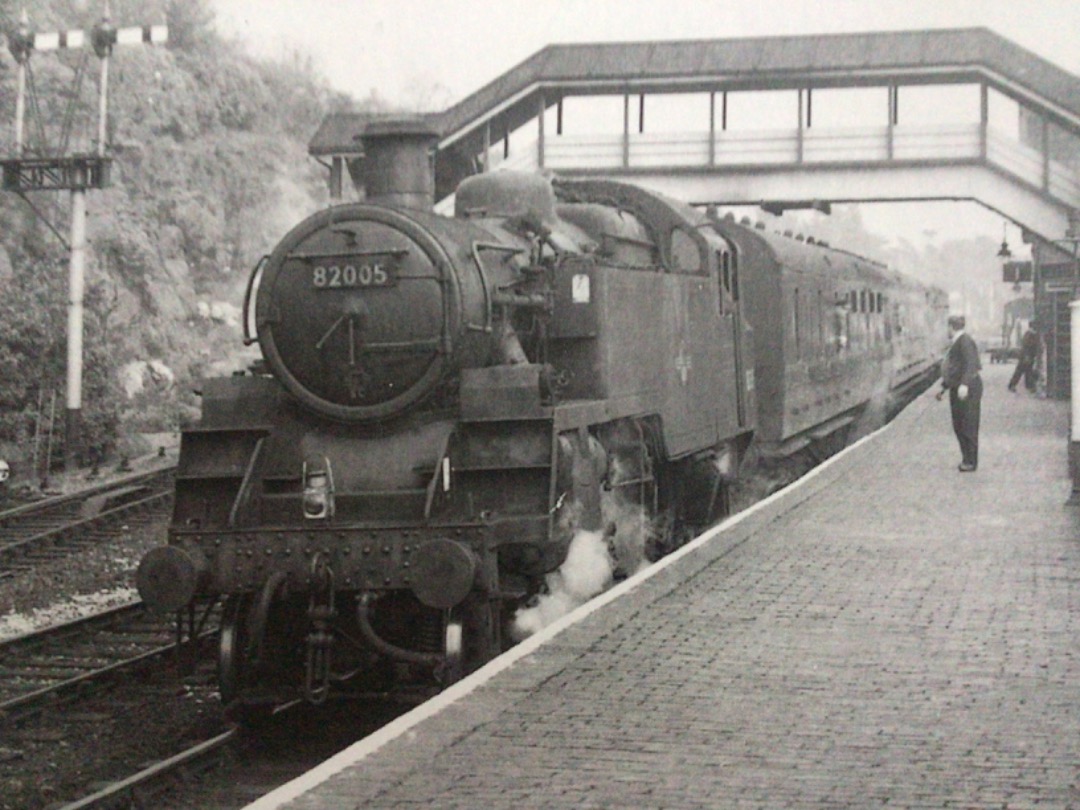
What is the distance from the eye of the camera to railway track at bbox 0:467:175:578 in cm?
1355

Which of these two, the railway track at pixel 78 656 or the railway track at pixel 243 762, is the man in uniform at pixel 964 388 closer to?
the railway track at pixel 78 656

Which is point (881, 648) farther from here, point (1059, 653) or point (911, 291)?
point (911, 291)

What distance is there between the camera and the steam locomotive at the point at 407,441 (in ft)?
24.8

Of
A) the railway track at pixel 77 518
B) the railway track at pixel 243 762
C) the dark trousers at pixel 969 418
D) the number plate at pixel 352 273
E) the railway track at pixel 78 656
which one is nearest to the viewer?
the railway track at pixel 243 762

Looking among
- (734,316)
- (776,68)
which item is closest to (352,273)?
(734,316)

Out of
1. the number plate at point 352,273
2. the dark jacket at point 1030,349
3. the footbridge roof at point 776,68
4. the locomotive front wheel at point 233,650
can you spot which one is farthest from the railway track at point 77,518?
the dark jacket at point 1030,349

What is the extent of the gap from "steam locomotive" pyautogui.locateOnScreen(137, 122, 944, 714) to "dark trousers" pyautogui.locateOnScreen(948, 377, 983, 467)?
6.05 metres

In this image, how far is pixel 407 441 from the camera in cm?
826

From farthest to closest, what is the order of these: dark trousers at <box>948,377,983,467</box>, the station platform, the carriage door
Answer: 1. dark trousers at <box>948,377,983,467</box>
2. the carriage door
3. the station platform

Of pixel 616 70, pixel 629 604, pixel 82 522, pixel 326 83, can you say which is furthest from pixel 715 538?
pixel 326 83

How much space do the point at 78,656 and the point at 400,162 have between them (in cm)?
413

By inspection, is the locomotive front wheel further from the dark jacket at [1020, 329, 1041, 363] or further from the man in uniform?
the dark jacket at [1020, 329, 1041, 363]

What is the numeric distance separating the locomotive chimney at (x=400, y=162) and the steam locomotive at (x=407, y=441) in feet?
0.05

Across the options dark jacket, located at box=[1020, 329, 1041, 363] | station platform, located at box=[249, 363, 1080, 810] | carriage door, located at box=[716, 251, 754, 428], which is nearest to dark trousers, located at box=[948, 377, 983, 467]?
carriage door, located at box=[716, 251, 754, 428]
